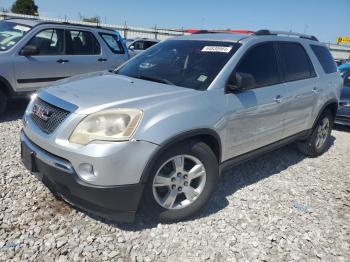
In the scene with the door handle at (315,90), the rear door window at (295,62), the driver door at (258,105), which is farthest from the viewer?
the door handle at (315,90)

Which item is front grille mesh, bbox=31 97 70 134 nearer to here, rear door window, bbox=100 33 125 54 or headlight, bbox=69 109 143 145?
headlight, bbox=69 109 143 145

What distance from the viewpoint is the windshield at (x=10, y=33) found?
596 centimetres

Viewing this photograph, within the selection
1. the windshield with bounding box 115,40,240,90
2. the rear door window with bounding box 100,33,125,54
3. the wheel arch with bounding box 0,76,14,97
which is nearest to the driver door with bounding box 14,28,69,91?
the wheel arch with bounding box 0,76,14,97

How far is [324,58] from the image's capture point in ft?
17.2

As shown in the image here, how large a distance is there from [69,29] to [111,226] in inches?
191

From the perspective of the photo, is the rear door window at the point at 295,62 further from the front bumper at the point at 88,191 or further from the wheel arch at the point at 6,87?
the wheel arch at the point at 6,87

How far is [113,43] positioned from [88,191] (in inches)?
220

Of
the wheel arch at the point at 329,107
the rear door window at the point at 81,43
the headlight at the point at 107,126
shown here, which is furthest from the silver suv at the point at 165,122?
the rear door window at the point at 81,43

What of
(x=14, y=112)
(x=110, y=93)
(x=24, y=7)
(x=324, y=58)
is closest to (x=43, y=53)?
(x=14, y=112)

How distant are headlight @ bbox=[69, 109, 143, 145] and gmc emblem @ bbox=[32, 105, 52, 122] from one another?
407 millimetres

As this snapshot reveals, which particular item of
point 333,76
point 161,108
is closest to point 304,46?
point 333,76

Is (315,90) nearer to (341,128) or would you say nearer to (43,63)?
(341,128)

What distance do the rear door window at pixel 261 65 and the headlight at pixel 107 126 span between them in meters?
1.39

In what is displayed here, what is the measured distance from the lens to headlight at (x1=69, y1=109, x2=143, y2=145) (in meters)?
2.63
